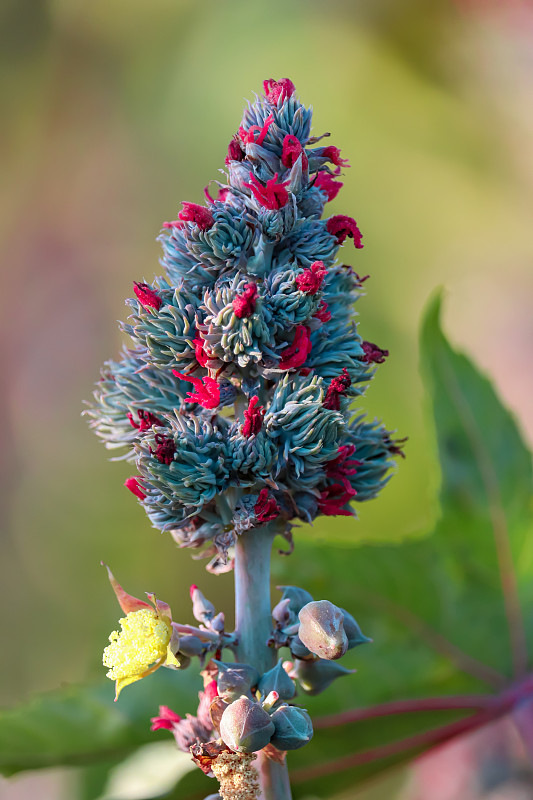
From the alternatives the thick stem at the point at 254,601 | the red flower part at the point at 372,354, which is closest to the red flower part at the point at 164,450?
the thick stem at the point at 254,601

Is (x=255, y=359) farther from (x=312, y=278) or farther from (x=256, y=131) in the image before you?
(x=256, y=131)

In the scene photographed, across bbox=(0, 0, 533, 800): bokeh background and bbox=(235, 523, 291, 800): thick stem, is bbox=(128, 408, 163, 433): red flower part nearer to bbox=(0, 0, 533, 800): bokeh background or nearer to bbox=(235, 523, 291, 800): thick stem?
bbox=(235, 523, 291, 800): thick stem

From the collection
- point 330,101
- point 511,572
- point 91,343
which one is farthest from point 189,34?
point 511,572

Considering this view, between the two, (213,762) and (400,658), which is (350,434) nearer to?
(213,762)

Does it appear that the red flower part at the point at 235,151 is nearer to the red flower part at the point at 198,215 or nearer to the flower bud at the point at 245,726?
the red flower part at the point at 198,215

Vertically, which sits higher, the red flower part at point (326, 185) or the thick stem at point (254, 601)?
the red flower part at point (326, 185)

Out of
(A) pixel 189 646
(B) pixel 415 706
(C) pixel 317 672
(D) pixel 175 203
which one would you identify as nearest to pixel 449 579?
(B) pixel 415 706
